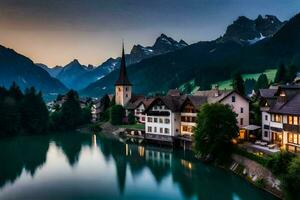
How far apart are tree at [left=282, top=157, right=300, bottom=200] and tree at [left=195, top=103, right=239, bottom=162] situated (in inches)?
689

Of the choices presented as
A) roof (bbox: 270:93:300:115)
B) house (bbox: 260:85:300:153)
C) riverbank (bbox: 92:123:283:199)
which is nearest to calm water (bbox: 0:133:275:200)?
riverbank (bbox: 92:123:283:199)

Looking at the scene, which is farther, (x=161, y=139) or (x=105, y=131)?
(x=105, y=131)

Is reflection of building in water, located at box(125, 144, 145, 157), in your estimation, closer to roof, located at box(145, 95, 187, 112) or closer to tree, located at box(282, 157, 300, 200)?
roof, located at box(145, 95, 187, 112)

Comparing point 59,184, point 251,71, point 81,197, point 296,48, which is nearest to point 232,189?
point 81,197

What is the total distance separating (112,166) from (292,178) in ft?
101

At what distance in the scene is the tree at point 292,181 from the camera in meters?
27.6

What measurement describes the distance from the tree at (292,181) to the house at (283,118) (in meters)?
11.2

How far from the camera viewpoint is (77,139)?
273ft

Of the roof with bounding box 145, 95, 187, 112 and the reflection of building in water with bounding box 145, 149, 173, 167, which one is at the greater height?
the roof with bounding box 145, 95, 187, 112

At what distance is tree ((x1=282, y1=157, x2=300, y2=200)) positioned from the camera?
1086 inches

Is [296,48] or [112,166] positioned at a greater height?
[296,48]

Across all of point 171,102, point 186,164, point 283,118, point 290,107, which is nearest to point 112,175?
point 186,164

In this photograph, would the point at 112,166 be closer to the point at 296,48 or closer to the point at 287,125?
the point at 287,125

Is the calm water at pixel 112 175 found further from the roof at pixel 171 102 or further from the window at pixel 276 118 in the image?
the window at pixel 276 118
